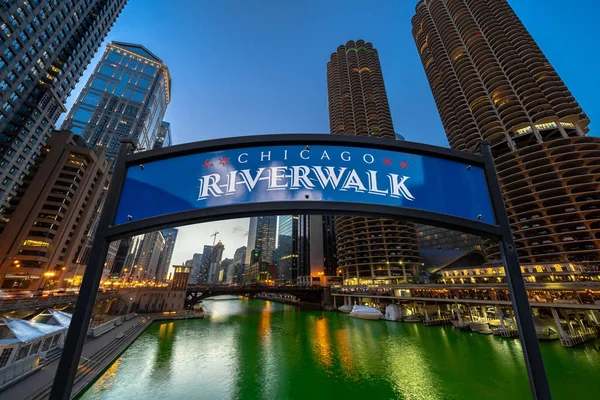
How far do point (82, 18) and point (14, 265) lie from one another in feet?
197

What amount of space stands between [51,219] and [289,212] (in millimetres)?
82120

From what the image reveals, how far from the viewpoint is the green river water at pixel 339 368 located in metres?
17.4

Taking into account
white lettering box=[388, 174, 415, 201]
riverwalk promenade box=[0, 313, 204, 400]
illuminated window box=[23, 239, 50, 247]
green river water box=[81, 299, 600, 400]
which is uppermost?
illuminated window box=[23, 239, 50, 247]

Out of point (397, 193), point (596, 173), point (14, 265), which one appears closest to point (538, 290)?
point (596, 173)

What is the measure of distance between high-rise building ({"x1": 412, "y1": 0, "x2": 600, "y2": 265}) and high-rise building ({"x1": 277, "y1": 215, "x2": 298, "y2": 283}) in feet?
307

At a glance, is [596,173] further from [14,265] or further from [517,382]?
[14,265]

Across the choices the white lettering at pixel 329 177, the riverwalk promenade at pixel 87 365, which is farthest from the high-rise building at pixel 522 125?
the riverwalk promenade at pixel 87 365

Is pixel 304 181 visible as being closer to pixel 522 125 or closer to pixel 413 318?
pixel 413 318

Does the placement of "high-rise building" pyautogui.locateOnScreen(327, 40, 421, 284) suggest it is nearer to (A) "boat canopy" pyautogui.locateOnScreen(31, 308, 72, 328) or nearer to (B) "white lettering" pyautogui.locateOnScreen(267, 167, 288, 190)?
(A) "boat canopy" pyautogui.locateOnScreen(31, 308, 72, 328)

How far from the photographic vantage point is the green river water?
57.2 feet

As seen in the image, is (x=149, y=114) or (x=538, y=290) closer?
(x=538, y=290)

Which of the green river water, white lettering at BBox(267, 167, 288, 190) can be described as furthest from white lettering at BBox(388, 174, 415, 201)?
the green river water

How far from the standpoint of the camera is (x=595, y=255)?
1774 inches

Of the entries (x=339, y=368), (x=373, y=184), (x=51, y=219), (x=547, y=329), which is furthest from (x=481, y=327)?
(x=51, y=219)
